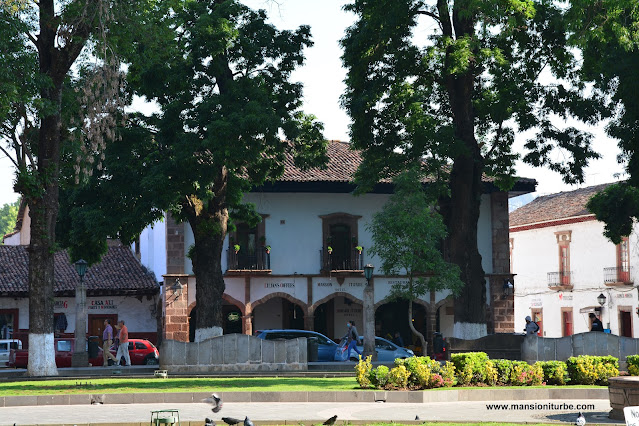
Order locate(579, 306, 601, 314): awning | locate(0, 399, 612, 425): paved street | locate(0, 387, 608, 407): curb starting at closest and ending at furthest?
locate(0, 399, 612, 425): paved street, locate(0, 387, 608, 407): curb, locate(579, 306, 601, 314): awning

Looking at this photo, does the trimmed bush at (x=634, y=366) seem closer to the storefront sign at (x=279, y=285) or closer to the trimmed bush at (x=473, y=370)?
the trimmed bush at (x=473, y=370)

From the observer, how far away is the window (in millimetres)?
49781

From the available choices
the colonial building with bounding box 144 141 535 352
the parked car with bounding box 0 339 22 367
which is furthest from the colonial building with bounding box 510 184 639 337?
the parked car with bounding box 0 339 22 367

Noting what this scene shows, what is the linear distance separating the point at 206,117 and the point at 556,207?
34182mm

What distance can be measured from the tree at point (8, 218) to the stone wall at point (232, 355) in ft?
303

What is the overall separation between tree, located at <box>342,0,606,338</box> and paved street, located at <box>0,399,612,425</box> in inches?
384

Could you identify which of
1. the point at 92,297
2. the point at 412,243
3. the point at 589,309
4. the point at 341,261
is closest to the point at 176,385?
the point at 412,243

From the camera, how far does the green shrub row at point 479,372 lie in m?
19.9

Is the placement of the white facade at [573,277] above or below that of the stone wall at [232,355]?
above

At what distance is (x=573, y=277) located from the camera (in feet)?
177

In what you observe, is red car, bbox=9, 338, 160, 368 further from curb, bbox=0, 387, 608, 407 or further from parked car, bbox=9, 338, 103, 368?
curb, bbox=0, 387, 608, 407

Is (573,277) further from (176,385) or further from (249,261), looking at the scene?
(176,385)

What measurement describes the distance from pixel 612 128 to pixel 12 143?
1730 cm

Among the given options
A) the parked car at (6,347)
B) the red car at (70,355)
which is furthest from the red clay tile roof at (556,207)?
the parked car at (6,347)
